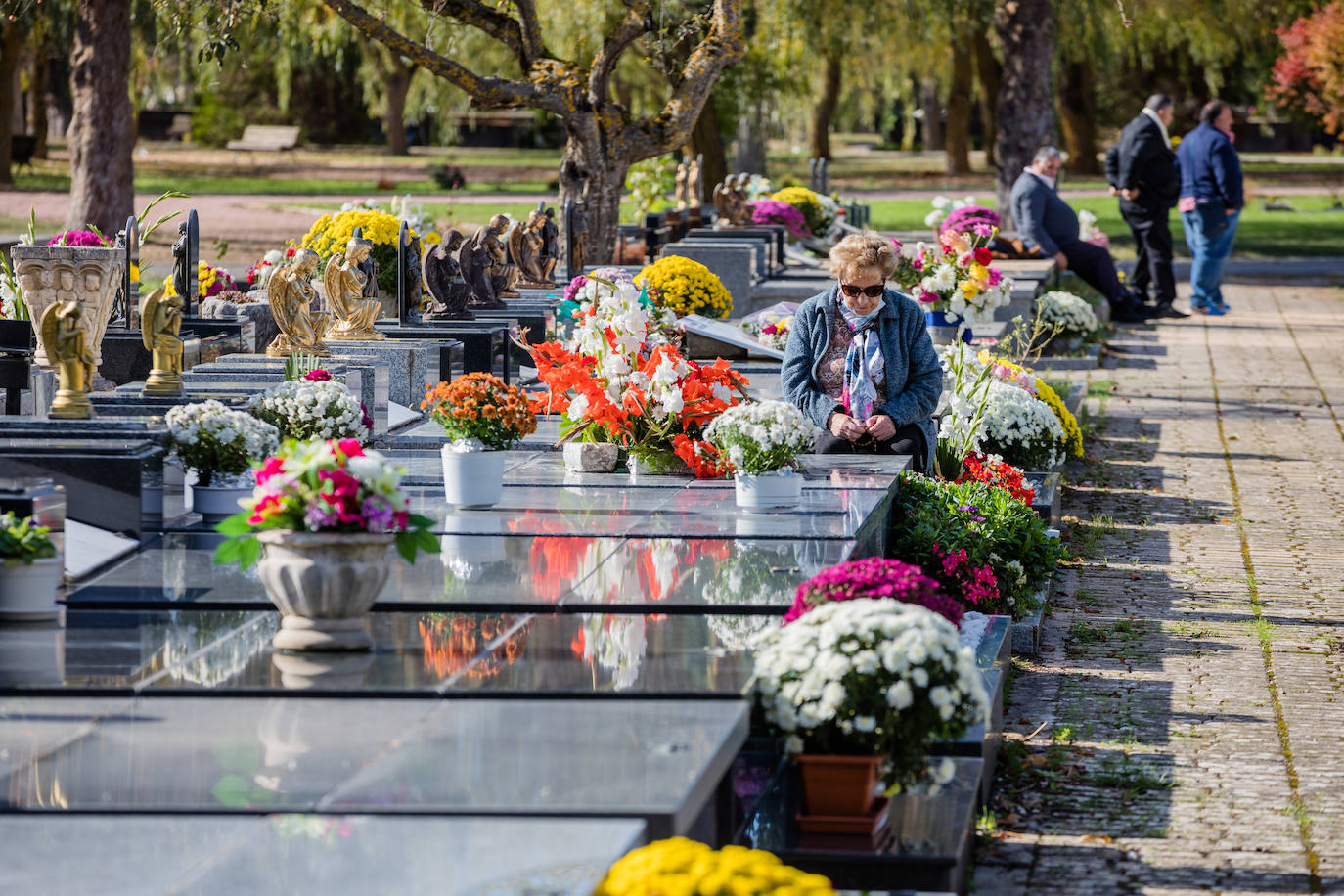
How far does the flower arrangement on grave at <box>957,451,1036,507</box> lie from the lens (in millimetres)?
8570

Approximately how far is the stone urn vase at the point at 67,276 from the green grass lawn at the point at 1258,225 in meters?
19.2

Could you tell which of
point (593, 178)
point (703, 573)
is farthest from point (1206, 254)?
point (703, 573)

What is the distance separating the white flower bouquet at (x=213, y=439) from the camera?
684 cm

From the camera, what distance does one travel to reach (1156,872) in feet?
16.1

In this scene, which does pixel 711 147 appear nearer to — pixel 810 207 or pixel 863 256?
pixel 810 207

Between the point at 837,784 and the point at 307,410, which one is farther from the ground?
the point at 307,410

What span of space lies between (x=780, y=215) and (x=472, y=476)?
43.5 feet

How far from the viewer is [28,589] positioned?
540 cm

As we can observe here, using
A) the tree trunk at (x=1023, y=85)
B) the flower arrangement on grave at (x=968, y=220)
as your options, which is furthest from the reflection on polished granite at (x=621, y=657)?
the tree trunk at (x=1023, y=85)

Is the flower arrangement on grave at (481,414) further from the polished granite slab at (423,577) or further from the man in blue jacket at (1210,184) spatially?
the man in blue jacket at (1210,184)

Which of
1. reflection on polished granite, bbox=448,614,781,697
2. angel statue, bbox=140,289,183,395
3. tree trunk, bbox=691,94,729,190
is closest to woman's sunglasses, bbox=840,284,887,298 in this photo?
reflection on polished granite, bbox=448,614,781,697

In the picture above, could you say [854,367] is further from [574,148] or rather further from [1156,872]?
[574,148]

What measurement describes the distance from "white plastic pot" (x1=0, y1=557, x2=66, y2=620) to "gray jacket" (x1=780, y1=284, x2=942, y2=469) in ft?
11.7

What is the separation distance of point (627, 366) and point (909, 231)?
63.8 ft
